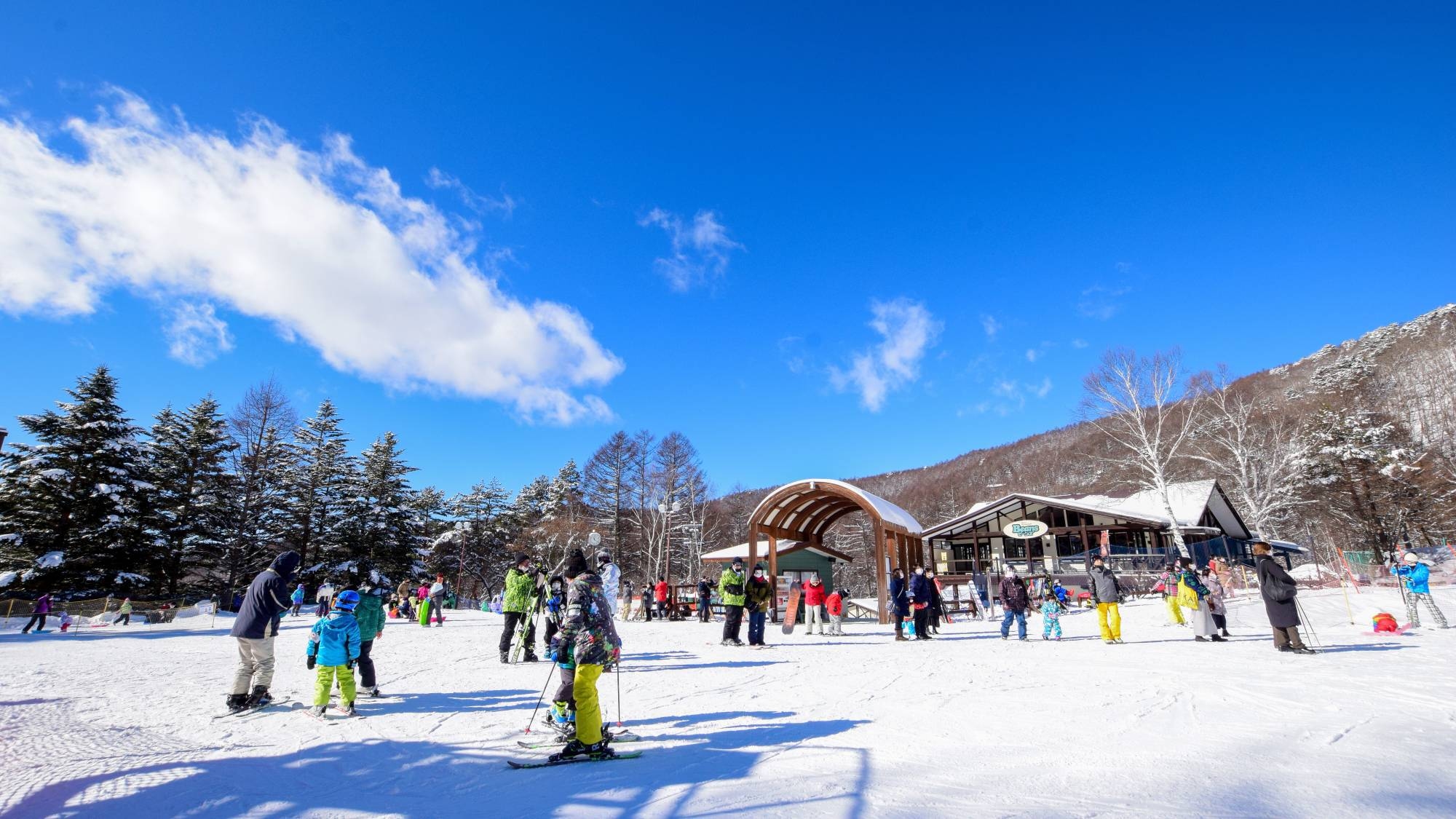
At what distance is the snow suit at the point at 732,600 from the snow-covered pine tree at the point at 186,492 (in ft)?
98.1

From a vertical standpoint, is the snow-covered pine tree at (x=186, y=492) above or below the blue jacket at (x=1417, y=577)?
above

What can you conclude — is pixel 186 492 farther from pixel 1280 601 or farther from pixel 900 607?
pixel 1280 601

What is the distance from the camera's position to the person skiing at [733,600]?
12273mm

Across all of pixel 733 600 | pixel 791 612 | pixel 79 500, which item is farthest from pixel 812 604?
pixel 79 500

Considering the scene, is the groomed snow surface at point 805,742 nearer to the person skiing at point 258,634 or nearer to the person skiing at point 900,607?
the person skiing at point 258,634

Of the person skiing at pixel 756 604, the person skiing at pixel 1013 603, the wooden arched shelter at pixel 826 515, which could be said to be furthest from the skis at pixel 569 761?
the wooden arched shelter at pixel 826 515

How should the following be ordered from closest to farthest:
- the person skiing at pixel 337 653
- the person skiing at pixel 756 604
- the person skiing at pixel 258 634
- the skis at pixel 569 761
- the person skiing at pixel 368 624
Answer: the skis at pixel 569 761
the person skiing at pixel 337 653
the person skiing at pixel 258 634
the person skiing at pixel 368 624
the person skiing at pixel 756 604

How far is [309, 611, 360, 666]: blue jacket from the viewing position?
19.4 ft

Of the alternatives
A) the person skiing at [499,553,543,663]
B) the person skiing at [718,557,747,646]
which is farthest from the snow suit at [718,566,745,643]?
the person skiing at [499,553,543,663]

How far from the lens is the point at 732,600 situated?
12258mm

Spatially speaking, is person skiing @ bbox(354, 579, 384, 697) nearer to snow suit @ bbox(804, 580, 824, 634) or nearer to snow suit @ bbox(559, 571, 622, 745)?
snow suit @ bbox(559, 571, 622, 745)

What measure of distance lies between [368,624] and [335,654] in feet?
3.86

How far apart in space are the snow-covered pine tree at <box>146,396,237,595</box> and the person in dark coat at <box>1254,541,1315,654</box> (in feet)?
127

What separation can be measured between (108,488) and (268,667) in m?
29.1
